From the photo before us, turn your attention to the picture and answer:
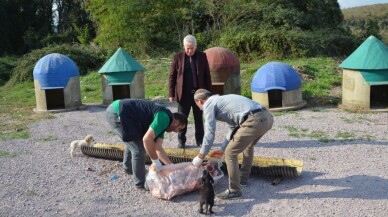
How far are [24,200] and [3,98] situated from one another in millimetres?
11154

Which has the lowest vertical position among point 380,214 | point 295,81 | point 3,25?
point 380,214

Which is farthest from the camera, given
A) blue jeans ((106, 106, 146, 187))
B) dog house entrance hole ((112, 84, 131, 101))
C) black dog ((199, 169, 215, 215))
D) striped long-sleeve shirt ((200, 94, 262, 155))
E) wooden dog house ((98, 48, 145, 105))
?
dog house entrance hole ((112, 84, 131, 101))

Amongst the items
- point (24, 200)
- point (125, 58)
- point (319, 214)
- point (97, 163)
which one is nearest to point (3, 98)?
point (125, 58)

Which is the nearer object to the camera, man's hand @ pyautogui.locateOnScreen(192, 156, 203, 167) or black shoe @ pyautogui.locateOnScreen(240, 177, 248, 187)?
man's hand @ pyautogui.locateOnScreen(192, 156, 203, 167)

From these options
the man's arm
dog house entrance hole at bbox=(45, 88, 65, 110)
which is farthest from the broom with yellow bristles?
dog house entrance hole at bbox=(45, 88, 65, 110)

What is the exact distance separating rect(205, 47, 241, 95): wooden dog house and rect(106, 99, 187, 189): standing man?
599 cm

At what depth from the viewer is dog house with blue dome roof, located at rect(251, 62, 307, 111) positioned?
34.4 feet

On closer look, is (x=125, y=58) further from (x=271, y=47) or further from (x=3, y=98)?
(x=271, y=47)

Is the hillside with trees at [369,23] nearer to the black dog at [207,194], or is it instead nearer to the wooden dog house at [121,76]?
the wooden dog house at [121,76]

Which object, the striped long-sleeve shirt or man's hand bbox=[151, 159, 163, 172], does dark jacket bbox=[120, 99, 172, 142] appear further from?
the striped long-sleeve shirt

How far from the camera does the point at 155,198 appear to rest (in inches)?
215

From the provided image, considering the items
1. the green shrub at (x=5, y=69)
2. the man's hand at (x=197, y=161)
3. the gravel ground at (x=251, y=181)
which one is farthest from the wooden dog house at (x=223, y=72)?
the green shrub at (x=5, y=69)

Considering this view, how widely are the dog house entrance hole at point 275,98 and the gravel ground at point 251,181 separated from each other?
1.87 metres

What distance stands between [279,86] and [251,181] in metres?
4.97
